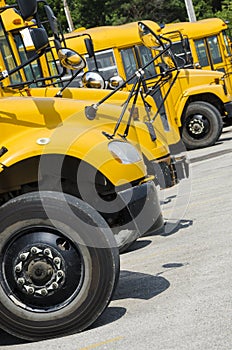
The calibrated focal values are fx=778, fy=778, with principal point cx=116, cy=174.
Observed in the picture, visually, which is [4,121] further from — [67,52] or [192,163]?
[192,163]

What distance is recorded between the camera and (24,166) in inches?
211

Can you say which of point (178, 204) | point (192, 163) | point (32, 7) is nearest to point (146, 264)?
point (32, 7)

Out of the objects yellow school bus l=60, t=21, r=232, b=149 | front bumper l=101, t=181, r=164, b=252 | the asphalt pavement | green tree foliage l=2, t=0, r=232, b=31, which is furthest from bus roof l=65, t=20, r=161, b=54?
green tree foliage l=2, t=0, r=232, b=31

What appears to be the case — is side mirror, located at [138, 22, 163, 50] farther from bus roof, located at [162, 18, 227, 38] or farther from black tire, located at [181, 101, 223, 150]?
bus roof, located at [162, 18, 227, 38]

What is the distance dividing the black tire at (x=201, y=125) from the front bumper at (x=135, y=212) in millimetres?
10350

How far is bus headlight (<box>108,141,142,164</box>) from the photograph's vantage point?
5312 mm

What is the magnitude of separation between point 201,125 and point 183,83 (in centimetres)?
94

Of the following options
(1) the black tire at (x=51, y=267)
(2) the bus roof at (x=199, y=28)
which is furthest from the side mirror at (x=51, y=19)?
(2) the bus roof at (x=199, y=28)

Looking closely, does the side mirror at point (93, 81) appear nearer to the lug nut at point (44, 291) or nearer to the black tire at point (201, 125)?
the lug nut at point (44, 291)

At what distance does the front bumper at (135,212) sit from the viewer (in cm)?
538

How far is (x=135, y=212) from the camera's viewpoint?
5.40 meters

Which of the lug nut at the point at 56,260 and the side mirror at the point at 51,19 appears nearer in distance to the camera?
the lug nut at the point at 56,260

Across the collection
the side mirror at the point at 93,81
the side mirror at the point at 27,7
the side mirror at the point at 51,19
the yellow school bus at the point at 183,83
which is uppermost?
the side mirror at the point at 27,7

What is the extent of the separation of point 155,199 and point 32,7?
62.2 inches
